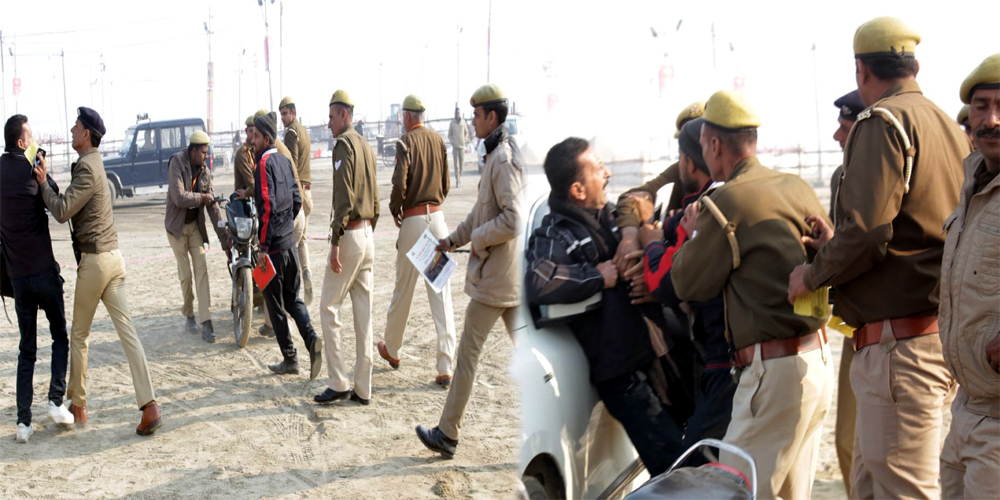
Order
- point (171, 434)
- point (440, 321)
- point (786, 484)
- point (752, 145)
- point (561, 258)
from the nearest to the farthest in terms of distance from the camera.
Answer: point (561, 258) < point (752, 145) < point (786, 484) < point (171, 434) < point (440, 321)

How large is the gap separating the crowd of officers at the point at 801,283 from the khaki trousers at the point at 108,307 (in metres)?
4.03

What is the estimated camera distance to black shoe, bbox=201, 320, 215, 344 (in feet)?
24.7

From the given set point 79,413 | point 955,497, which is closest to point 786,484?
point 955,497

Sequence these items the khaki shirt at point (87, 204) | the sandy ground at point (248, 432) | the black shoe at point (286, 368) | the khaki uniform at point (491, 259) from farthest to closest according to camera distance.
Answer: the black shoe at point (286, 368) < the khaki shirt at point (87, 204) < the sandy ground at point (248, 432) < the khaki uniform at point (491, 259)

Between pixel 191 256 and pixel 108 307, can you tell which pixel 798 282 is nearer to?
pixel 108 307

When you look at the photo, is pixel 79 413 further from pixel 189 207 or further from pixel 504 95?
pixel 504 95

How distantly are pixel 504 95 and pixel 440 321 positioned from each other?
3.99 m

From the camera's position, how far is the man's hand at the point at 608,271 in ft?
6.16

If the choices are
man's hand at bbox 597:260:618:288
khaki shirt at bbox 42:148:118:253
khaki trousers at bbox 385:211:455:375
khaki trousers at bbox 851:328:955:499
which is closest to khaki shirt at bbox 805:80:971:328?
khaki trousers at bbox 851:328:955:499

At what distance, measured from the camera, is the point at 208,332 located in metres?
7.57

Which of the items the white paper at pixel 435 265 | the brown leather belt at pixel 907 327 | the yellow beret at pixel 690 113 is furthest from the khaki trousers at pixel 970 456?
the white paper at pixel 435 265

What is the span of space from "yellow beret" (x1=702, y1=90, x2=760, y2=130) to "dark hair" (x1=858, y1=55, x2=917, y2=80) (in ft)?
0.98

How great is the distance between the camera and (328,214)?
18.1 metres

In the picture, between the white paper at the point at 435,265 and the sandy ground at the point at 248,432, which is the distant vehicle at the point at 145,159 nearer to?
the sandy ground at the point at 248,432
